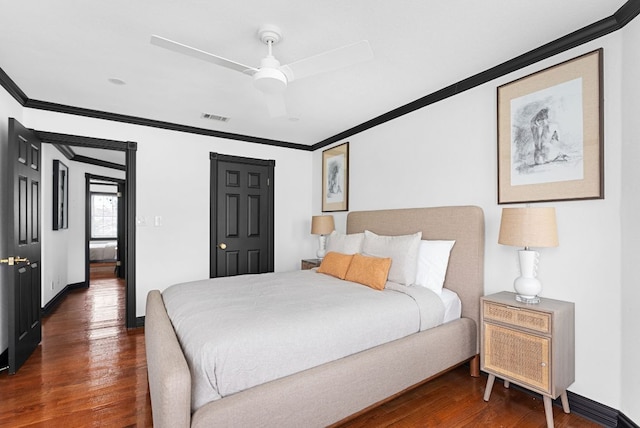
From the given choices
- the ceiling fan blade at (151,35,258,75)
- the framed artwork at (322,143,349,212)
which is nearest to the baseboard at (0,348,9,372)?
the ceiling fan blade at (151,35,258,75)

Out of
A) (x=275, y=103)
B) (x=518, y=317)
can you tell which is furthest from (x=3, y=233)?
(x=518, y=317)

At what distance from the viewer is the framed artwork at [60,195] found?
15.4 ft

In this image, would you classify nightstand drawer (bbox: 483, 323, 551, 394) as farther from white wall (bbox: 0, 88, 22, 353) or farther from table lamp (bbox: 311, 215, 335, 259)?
white wall (bbox: 0, 88, 22, 353)

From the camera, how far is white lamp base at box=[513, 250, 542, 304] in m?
2.12

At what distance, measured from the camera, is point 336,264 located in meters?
3.19

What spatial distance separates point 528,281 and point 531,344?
1.32ft

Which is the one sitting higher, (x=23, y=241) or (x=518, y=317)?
(x=23, y=241)

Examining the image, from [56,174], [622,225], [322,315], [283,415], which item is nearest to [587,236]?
[622,225]

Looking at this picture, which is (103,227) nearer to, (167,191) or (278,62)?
(167,191)

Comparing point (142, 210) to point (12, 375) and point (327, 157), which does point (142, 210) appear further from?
point (327, 157)

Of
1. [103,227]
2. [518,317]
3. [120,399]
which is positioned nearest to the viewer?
[518,317]

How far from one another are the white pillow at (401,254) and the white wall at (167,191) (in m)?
2.50

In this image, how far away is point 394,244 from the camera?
2.97 meters

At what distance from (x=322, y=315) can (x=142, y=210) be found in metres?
3.01
